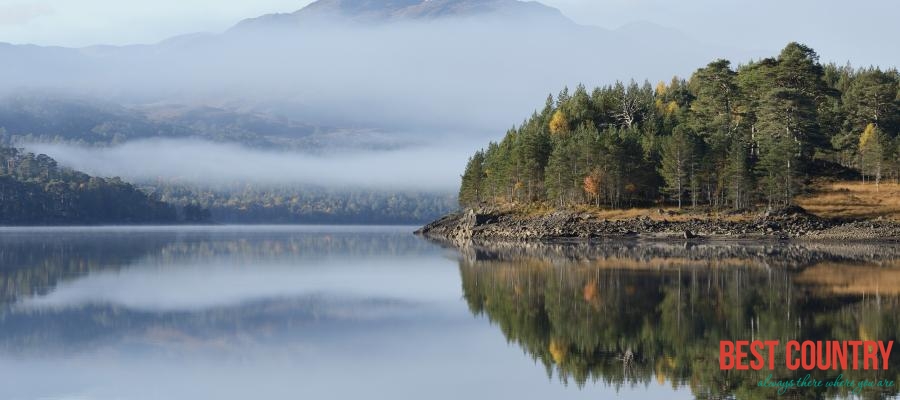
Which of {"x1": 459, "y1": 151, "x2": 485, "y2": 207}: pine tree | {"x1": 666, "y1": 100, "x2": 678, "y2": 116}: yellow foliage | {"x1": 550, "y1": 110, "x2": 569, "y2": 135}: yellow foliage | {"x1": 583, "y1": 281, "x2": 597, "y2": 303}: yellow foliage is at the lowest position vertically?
{"x1": 583, "y1": 281, "x2": 597, "y2": 303}: yellow foliage

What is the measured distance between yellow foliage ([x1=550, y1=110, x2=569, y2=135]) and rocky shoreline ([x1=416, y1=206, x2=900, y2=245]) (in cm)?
2340

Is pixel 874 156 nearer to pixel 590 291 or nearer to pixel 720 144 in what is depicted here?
pixel 720 144

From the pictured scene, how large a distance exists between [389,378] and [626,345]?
8.40m

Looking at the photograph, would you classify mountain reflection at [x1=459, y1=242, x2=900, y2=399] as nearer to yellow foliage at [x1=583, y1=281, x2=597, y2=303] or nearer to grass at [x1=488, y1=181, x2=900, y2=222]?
yellow foliage at [x1=583, y1=281, x2=597, y2=303]

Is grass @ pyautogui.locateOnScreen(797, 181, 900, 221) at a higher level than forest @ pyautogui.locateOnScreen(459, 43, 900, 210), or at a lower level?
lower

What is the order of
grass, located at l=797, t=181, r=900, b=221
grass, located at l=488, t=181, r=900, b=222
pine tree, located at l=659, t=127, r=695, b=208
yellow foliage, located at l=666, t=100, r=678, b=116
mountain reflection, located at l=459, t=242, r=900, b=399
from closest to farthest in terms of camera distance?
1. mountain reflection, located at l=459, t=242, r=900, b=399
2. grass, located at l=797, t=181, r=900, b=221
3. grass, located at l=488, t=181, r=900, b=222
4. pine tree, located at l=659, t=127, r=695, b=208
5. yellow foliage, located at l=666, t=100, r=678, b=116

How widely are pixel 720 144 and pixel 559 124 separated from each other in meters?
39.2

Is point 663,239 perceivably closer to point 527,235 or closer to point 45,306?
point 527,235

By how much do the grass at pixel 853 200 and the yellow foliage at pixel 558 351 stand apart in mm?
77808

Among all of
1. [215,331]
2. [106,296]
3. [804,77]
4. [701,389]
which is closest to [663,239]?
[804,77]

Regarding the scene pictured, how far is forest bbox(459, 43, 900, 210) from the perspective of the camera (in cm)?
11212

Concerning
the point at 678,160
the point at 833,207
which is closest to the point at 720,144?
the point at 678,160

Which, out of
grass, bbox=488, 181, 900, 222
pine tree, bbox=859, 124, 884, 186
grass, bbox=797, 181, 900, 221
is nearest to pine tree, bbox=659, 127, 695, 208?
grass, bbox=488, 181, 900, 222

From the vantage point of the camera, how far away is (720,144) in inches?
4594
